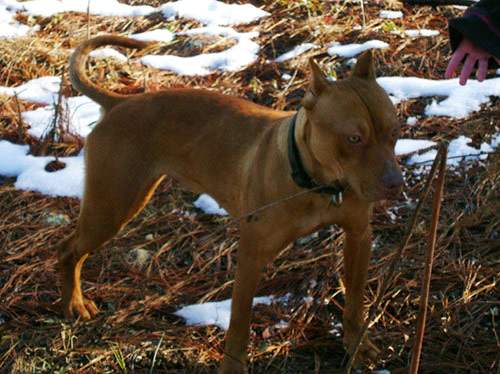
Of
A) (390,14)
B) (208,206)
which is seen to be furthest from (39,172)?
(390,14)

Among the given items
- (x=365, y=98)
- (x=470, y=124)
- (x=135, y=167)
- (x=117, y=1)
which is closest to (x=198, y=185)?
(x=135, y=167)

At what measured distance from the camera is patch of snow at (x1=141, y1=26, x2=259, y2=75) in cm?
661

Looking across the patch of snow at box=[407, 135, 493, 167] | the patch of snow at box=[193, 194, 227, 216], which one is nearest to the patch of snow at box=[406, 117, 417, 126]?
the patch of snow at box=[407, 135, 493, 167]

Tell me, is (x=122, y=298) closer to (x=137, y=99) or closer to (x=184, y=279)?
(x=184, y=279)

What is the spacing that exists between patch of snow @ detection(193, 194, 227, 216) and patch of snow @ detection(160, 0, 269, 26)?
2620 mm

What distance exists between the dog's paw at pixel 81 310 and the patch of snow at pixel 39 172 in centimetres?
116

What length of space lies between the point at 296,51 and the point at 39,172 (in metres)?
2.47

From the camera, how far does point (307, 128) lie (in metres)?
3.32

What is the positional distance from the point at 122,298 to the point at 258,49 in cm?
318

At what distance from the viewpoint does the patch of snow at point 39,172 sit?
5.27m

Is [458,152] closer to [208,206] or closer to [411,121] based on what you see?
[411,121]

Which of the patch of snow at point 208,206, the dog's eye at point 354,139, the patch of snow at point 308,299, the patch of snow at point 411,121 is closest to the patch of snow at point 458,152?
the patch of snow at point 411,121

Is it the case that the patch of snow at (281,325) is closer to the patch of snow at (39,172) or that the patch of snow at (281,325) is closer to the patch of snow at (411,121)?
the patch of snow at (39,172)

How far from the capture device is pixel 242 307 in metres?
3.64
